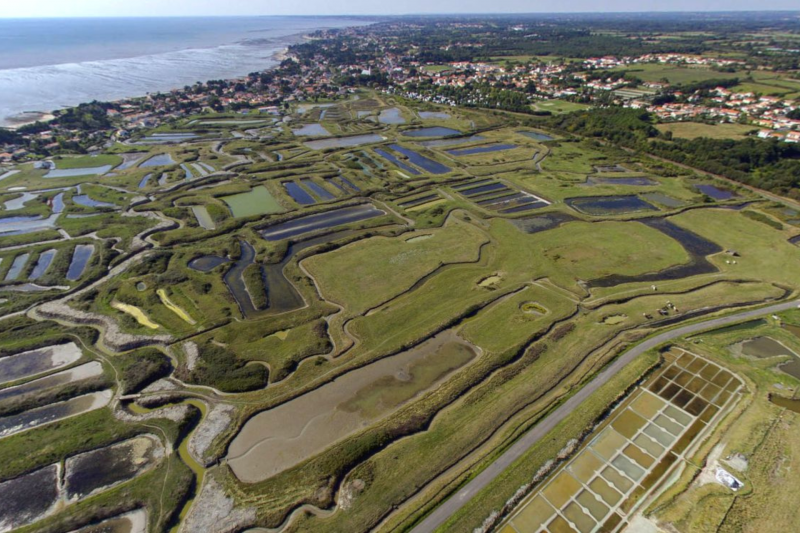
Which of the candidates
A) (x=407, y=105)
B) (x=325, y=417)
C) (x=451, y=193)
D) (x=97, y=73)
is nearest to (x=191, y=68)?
(x=97, y=73)

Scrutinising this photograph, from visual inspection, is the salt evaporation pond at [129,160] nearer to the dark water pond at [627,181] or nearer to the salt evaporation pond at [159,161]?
the salt evaporation pond at [159,161]

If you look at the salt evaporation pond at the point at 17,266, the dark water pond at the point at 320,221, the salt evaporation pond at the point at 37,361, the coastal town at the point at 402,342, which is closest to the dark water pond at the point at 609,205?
the coastal town at the point at 402,342

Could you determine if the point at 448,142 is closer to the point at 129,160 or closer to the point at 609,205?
the point at 609,205

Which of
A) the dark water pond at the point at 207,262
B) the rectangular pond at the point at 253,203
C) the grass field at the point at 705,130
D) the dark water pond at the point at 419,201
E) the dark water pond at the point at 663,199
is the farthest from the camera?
the grass field at the point at 705,130

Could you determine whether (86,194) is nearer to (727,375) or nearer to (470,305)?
(470,305)

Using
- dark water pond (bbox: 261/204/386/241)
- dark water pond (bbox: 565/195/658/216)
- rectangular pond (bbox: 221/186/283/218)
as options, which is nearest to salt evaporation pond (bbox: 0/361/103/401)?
dark water pond (bbox: 261/204/386/241)

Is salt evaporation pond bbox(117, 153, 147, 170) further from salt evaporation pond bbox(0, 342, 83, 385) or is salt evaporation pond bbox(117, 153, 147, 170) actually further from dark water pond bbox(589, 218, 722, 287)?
dark water pond bbox(589, 218, 722, 287)
